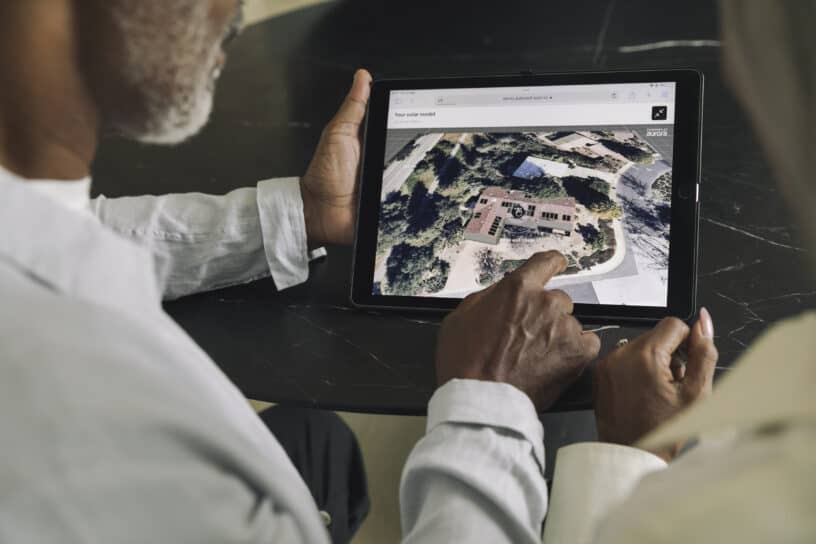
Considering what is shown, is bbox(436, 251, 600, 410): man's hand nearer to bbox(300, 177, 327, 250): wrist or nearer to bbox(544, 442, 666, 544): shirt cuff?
bbox(544, 442, 666, 544): shirt cuff

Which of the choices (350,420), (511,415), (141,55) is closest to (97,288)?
(141,55)

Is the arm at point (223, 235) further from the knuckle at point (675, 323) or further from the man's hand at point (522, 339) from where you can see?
the knuckle at point (675, 323)

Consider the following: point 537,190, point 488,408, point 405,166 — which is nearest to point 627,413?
point 488,408

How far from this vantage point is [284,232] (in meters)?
1.00

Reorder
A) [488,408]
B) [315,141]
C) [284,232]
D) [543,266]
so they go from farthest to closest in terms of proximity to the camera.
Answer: [315,141], [284,232], [543,266], [488,408]

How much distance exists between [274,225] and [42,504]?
1.89 ft

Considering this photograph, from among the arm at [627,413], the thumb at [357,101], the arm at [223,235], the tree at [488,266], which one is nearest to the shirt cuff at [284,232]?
the arm at [223,235]

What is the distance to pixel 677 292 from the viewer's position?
0.84 metres

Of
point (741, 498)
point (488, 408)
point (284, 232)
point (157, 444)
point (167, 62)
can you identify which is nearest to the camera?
point (741, 498)

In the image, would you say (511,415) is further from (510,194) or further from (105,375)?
(105,375)

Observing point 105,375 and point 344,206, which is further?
point 344,206

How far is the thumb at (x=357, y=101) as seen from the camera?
39.5 inches

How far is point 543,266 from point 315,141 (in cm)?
43

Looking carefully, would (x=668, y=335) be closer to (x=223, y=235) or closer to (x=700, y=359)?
(x=700, y=359)
